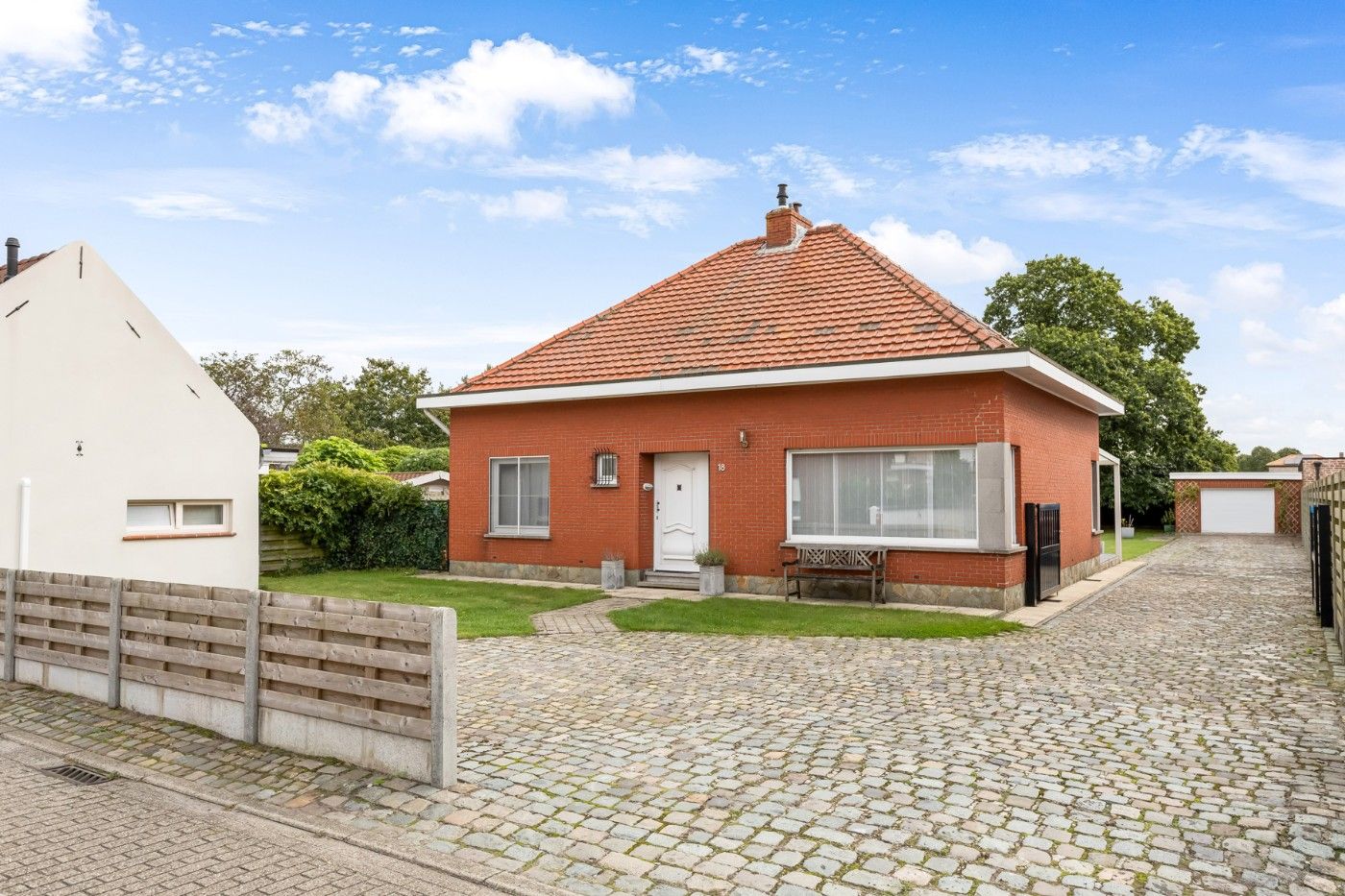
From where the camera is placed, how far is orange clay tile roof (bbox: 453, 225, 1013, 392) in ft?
44.7

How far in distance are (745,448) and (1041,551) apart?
4.60 meters

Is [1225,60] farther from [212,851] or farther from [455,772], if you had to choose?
[212,851]

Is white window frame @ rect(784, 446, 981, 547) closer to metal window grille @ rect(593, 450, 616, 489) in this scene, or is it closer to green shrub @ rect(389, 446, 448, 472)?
metal window grille @ rect(593, 450, 616, 489)

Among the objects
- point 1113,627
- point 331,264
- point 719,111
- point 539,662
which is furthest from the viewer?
point 331,264

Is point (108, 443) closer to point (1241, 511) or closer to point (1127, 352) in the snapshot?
point (1127, 352)

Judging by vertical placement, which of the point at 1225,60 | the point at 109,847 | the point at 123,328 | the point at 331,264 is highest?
the point at 1225,60

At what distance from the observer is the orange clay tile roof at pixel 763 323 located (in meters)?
13.6

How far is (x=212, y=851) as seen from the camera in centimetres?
435

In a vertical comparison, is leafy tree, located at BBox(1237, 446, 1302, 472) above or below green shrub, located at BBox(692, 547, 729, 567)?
above

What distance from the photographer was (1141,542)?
31.1 metres

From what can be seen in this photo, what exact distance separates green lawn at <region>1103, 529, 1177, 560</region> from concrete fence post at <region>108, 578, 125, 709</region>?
2248 centimetres

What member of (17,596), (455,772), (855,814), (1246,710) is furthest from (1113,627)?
(17,596)

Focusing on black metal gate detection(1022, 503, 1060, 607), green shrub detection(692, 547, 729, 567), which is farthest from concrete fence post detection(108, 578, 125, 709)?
black metal gate detection(1022, 503, 1060, 607)

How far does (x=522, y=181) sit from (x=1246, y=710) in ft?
50.7
